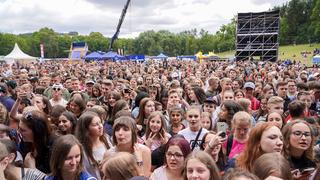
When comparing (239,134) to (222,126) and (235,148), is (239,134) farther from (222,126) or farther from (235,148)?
(222,126)

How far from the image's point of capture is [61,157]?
3.34 m

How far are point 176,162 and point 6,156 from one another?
5.20 ft

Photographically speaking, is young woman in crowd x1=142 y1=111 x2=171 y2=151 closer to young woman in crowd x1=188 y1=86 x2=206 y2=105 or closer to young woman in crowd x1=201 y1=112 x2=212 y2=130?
young woman in crowd x1=201 y1=112 x2=212 y2=130

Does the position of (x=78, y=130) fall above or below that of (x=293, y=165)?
above

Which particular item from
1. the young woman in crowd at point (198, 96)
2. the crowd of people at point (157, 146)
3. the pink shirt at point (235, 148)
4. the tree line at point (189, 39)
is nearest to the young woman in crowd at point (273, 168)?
the crowd of people at point (157, 146)

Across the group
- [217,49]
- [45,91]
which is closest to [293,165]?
[45,91]

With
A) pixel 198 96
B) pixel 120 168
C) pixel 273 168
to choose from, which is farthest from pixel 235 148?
pixel 198 96

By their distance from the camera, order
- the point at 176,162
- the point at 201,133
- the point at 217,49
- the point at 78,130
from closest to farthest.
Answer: the point at 176,162 < the point at 78,130 < the point at 201,133 < the point at 217,49

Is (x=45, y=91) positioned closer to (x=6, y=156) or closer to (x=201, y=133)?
(x=201, y=133)

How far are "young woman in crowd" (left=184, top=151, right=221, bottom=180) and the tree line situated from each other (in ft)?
271

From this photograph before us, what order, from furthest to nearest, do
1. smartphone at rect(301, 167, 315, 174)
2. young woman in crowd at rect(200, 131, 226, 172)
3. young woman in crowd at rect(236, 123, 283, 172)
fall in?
young woman in crowd at rect(200, 131, 226, 172) < young woman in crowd at rect(236, 123, 283, 172) < smartphone at rect(301, 167, 315, 174)

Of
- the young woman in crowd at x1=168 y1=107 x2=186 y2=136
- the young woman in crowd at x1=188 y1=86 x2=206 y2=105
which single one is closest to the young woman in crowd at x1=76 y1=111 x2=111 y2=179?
the young woman in crowd at x1=168 y1=107 x2=186 y2=136

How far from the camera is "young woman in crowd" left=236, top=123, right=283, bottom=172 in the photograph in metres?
3.77

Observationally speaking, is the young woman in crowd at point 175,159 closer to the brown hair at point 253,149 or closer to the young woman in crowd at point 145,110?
A: the brown hair at point 253,149
